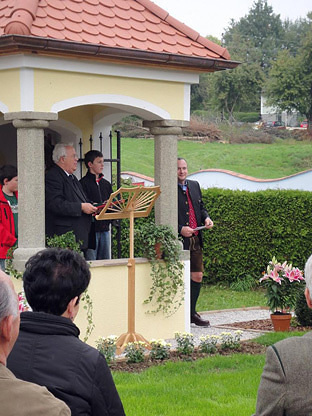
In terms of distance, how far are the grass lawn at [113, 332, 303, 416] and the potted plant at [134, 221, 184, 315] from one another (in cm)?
147

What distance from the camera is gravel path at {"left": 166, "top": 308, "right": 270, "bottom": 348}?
401 inches

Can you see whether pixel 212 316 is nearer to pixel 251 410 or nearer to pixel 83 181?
pixel 83 181

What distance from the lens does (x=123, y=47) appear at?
912 centimetres

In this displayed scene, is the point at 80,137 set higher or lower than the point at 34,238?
higher

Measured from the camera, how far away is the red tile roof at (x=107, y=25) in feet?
28.4

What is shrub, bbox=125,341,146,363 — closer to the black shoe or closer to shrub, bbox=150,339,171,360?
shrub, bbox=150,339,171,360

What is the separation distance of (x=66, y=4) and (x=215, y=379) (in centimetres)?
451

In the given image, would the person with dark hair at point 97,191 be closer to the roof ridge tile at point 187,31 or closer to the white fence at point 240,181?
the roof ridge tile at point 187,31

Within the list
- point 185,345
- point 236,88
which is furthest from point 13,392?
point 236,88

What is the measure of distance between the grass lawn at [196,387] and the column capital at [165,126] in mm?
2830

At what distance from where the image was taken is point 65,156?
920 centimetres

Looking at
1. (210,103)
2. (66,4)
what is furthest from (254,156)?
(66,4)

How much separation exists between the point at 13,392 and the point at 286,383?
116 cm

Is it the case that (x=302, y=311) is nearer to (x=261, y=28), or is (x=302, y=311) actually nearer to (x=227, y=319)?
(x=227, y=319)
